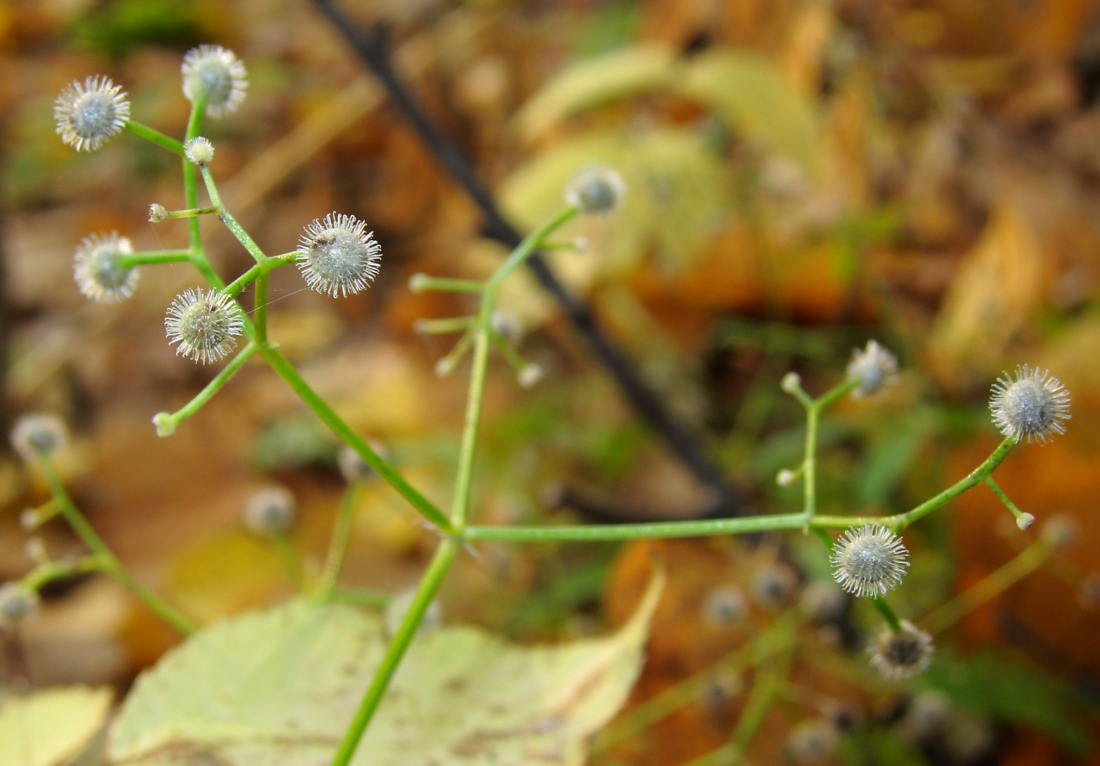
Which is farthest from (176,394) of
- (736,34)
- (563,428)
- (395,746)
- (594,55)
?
(395,746)

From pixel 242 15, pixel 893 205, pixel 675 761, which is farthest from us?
pixel 242 15

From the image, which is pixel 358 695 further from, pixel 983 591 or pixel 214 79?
pixel 983 591

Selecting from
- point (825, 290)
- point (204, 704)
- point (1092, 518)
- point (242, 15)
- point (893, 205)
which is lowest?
point (204, 704)

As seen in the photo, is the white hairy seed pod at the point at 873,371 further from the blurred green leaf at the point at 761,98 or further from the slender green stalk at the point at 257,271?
the blurred green leaf at the point at 761,98

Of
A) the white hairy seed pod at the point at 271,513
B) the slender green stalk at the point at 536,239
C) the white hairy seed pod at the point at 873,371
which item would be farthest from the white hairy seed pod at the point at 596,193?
the white hairy seed pod at the point at 271,513

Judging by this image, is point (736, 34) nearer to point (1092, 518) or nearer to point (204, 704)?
point (1092, 518)

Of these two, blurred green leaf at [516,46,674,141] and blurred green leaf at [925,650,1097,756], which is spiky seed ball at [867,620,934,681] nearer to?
blurred green leaf at [925,650,1097,756]
